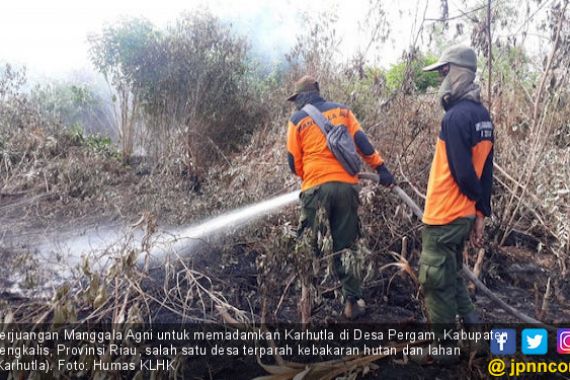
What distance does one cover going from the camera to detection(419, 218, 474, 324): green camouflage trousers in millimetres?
2779

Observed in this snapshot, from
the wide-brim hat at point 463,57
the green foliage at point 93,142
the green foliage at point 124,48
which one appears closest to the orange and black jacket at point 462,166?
the wide-brim hat at point 463,57

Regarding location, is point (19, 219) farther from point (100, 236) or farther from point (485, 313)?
point (485, 313)

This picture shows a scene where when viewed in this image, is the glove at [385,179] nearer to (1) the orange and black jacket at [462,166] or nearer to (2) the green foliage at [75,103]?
(1) the orange and black jacket at [462,166]

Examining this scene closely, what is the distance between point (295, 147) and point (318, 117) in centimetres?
29

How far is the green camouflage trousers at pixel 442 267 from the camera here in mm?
2779

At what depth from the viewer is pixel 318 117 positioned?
349cm

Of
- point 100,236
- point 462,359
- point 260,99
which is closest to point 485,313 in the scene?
point 462,359

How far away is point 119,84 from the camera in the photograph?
26.6 feet

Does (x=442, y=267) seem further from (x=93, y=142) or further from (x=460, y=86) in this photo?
(x=93, y=142)

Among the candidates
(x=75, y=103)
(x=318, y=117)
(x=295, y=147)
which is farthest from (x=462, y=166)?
(x=75, y=103)

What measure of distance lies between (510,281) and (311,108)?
2.67m

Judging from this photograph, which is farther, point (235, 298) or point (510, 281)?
point (510, 281)

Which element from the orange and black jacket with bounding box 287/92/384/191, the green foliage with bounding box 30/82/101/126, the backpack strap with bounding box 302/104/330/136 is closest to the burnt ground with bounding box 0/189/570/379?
the orange and black jacket with bounding box 287/92/384/191

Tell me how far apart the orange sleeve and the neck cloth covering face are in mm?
1151
